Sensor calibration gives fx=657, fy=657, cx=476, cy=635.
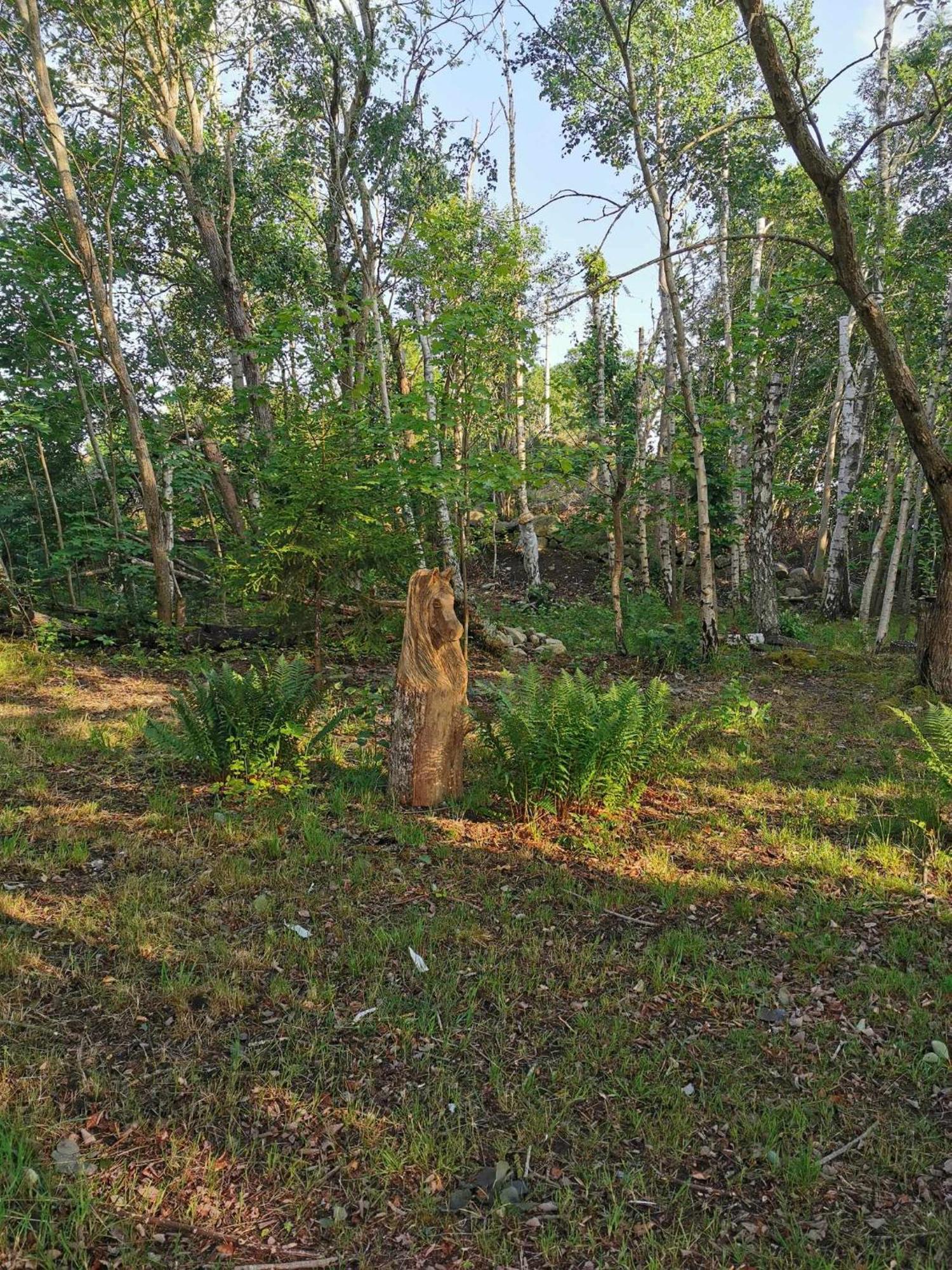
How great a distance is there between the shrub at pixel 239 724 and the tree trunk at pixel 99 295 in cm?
503

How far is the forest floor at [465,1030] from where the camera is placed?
6.77 ft

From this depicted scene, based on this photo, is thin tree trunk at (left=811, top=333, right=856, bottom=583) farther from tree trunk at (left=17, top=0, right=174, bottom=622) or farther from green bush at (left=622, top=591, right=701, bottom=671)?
tree trunk at (left=17, top=0, right=174, bottom=622)

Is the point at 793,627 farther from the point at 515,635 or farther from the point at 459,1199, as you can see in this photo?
the point at 459,1199

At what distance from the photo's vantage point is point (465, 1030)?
289 cm

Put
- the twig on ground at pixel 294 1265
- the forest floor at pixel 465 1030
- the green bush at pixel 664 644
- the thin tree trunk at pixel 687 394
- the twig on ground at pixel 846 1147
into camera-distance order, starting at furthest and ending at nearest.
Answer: the green bush at pixel 664 644
the thin tree trunk at pixel 687 394
the twig on ground at pixel 846 1147
the forest floor at pixel 465 1030
the twig on ground at pixel 294 1265

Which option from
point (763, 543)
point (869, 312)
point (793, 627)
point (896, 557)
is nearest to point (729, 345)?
point (763, 543)

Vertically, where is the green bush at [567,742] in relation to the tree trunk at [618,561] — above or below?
below

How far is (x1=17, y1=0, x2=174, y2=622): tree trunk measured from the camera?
26.8 feet

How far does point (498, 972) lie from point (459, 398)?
578 centimetres

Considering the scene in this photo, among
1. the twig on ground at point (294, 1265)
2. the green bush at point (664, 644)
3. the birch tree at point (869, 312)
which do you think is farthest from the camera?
the green bush at point (664, 644)

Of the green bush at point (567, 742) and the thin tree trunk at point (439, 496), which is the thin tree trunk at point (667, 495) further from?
the green bush at point (567, 742)

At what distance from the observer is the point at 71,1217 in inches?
76.3

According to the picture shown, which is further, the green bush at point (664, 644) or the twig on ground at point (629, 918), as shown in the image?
the green bush at point (664, 644)

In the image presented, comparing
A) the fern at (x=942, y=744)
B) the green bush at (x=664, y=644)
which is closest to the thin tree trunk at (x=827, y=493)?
the green bush at (x=664, y=644)
